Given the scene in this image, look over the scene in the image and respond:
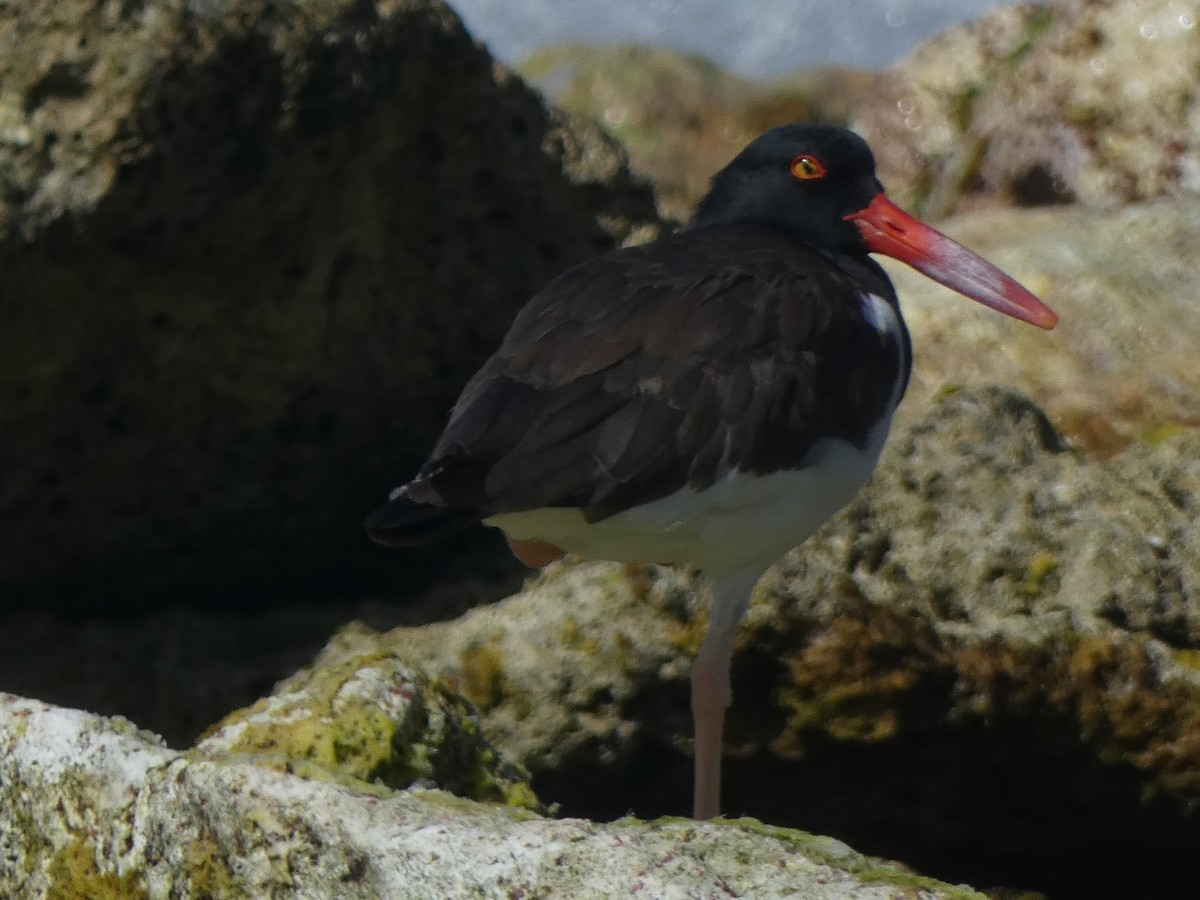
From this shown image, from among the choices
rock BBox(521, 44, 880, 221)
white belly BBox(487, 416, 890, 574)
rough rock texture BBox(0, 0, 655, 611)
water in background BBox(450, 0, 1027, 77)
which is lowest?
white belly BBox(487, 416, 890, 574)

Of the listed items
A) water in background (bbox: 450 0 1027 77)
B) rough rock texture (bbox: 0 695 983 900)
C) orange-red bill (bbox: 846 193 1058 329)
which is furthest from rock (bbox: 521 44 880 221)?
rough rock texture (bbox: 0 695 983 900)

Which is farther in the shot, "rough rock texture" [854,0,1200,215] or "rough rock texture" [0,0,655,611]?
"rough rock texture" [854,0,1200,215]

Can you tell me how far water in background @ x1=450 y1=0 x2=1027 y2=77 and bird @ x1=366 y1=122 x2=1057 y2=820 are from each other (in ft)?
36.4

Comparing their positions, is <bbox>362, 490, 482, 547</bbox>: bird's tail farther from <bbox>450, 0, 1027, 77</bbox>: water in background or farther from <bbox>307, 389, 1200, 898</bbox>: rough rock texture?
<bbox>450, 0, 1027, 77</bbox>: water in background

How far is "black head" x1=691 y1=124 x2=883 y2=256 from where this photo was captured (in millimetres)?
4883

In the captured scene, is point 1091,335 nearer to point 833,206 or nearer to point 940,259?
point 940,259

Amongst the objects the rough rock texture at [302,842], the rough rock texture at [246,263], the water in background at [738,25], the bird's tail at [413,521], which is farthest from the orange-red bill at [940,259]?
the water in background at [738,25]

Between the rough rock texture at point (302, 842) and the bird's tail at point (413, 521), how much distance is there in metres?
0.62

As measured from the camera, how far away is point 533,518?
390 cm

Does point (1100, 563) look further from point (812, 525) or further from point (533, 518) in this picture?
point (533, 518)

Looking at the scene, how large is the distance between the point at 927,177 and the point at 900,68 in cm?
98

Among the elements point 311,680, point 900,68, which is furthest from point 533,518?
point 900,68

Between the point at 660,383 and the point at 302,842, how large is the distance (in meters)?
1.41

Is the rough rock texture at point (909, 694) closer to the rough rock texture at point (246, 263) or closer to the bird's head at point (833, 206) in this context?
the bird's head at point (833, 206)
